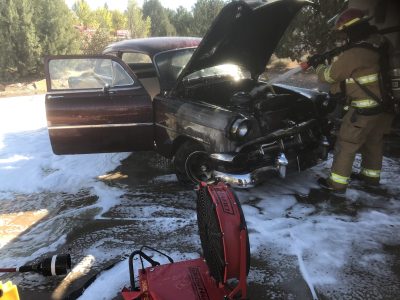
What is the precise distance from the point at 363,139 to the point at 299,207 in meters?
1.02

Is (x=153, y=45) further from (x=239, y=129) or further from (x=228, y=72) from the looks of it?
(x=239, y=129)

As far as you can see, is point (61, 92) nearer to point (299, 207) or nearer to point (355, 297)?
point (299, 207)

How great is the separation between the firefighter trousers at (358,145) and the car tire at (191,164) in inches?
56.4

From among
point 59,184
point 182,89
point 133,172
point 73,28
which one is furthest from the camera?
point 73,28

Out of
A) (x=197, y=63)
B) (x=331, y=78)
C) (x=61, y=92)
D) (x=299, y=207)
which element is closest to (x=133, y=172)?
(x=61, y=92)

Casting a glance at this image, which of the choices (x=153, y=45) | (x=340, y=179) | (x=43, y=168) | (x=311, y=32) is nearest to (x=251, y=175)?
(x=340, y=179)

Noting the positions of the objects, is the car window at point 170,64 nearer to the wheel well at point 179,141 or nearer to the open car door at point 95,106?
the open car door at point 95,106

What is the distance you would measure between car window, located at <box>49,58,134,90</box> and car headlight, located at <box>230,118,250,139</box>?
67.8 inches

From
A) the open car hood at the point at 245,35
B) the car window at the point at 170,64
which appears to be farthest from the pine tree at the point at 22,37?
the open car hood at the point at 245,35

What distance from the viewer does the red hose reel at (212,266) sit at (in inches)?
88.7

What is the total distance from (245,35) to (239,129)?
1.43 metres

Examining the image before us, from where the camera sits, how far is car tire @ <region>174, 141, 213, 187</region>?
180 inches

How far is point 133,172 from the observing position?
18.3 ft

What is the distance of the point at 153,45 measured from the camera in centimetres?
541
